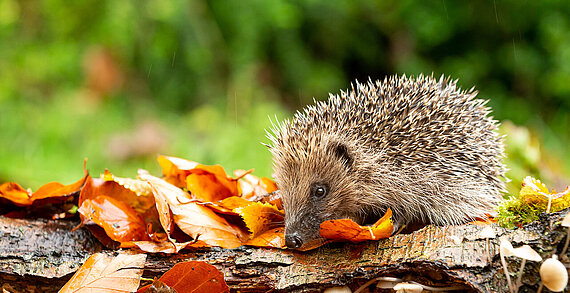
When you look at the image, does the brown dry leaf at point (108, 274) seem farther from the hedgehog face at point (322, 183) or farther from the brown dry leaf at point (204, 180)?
the hedgehog face at point (322, 183)

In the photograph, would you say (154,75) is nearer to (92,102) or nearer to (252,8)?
(92,102)

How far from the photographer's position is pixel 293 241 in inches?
91.0

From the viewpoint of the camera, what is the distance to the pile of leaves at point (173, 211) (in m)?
2.35

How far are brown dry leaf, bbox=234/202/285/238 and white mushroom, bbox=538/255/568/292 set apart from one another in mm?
1204

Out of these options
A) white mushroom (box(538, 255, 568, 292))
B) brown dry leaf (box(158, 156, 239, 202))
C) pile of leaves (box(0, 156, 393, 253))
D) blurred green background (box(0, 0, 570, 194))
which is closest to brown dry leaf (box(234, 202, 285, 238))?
pile of leaves (box(0, 156, 393, 253))

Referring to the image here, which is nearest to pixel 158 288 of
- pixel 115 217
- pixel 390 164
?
pixel 115 217

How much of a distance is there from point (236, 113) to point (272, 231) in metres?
5.98

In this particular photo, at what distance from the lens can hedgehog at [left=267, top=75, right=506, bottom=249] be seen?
105 inches

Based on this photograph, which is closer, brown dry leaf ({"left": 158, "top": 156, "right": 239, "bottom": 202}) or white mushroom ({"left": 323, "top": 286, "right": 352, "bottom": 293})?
white mushroom ({"left": 323, "top": 286, "right": 352, "bottom": 293})

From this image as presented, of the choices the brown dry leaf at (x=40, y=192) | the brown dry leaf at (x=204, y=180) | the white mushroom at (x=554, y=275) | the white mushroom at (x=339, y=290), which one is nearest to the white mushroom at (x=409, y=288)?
the white mushroom at (x=339, y=290)

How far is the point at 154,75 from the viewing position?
332 inches

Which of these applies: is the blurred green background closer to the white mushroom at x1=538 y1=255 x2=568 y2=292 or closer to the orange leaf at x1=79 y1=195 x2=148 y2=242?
the orange leaf at x1=79 y1=195 x2=148 y2=242

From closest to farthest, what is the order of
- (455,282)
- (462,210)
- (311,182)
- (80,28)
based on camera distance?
(455,282) < (462,210) < (311,182) < (80,28)

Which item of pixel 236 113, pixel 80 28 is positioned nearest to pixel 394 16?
pixel 236 113
